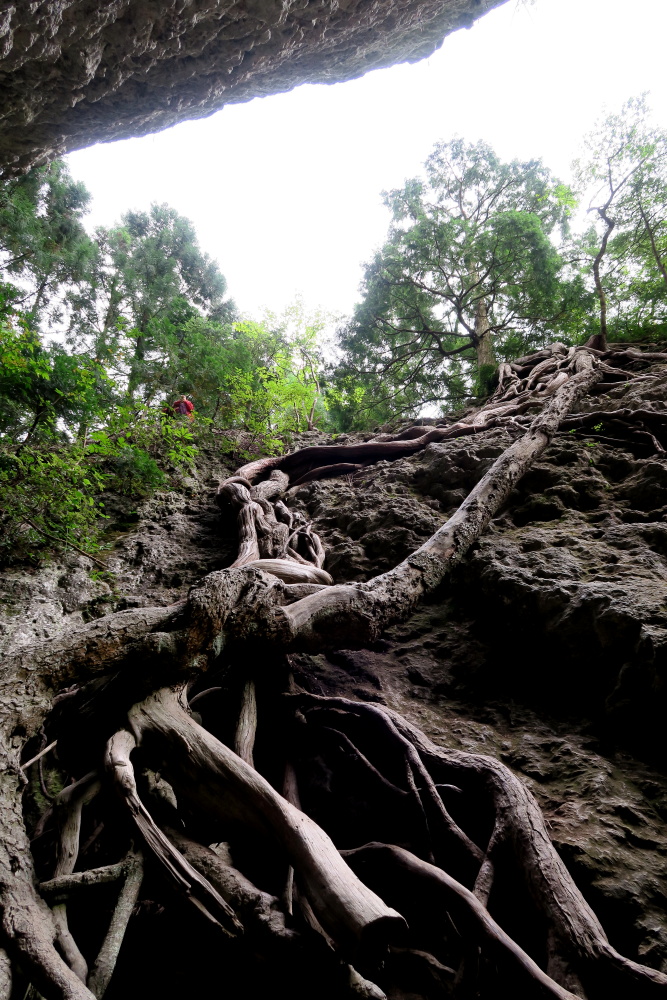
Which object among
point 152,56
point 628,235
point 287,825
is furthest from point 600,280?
point 287,825

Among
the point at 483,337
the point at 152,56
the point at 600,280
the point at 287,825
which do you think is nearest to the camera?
the point at 287,825

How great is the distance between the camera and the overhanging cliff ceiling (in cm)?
385

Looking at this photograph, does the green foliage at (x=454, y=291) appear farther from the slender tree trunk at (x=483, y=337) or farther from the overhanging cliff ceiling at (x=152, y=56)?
the overhanging cliff ceiling at (x=152, y=56)

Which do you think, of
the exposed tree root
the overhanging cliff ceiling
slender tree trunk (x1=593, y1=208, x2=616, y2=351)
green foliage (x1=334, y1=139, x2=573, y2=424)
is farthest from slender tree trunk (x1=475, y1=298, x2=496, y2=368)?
the exposed tree root

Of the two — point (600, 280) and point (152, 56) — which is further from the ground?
point (600, 280)

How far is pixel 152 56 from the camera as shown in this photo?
4664 millimetres

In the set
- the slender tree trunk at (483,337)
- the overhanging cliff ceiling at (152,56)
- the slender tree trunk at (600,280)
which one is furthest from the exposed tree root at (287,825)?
the slender tree trunk at (483,337)

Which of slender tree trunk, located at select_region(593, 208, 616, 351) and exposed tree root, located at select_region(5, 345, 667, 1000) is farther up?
slender tree trunk, located at select_region(593, 208, 616, 351)

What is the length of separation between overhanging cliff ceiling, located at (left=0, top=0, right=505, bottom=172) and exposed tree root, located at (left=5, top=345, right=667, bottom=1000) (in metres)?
4.66

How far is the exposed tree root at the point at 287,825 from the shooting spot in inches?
49.1

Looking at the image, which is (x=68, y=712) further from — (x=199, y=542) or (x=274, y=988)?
(x=199, y=542)

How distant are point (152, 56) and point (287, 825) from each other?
6740 millimetres

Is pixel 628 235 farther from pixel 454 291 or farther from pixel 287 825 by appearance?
pixel 287 825

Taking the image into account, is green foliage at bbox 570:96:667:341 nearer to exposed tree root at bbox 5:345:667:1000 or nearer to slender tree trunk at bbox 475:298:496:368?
slender tree trunk at bbox 475:298:496:368
